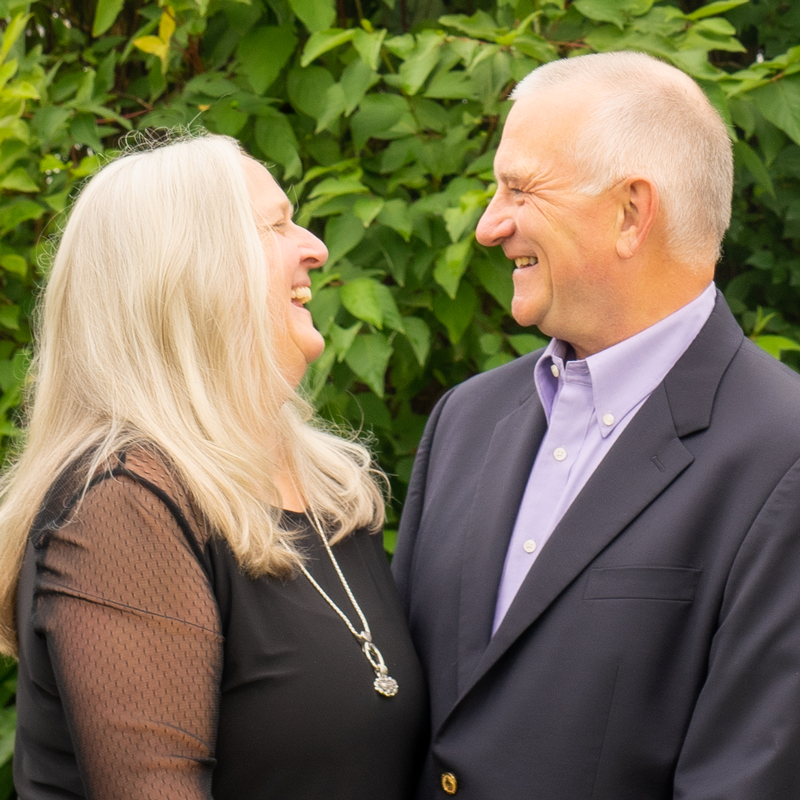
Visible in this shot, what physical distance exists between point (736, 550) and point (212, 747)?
93cm

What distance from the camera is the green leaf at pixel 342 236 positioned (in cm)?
247

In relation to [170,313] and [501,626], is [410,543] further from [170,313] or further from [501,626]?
[170,313]

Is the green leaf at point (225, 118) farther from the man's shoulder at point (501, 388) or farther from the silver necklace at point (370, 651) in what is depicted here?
the silver necklace at point (370, 651)

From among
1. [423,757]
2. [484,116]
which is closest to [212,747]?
[423,757]

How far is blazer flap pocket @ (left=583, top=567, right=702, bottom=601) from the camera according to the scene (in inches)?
65.4

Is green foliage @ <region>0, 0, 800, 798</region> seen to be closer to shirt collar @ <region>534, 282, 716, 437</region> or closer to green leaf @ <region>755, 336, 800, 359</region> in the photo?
green leaf @ <region>755, 336, 800, 359</region>

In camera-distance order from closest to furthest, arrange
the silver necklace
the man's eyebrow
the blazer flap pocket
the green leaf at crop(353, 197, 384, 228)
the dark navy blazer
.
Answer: the dark navy blazer → the blazer flap pocket → the silver necklace → the man's eyebrow → the green leaf at crop(353, 197, 384, 228)

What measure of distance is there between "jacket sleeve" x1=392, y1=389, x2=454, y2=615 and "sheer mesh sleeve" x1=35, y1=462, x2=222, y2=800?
2.69ft

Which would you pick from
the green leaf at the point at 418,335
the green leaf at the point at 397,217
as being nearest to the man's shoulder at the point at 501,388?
the green leaf at the point at 418,335

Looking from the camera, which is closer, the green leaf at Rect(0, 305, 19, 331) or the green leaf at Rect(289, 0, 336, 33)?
the green leaf at Rect(289, 0, 336, 33)

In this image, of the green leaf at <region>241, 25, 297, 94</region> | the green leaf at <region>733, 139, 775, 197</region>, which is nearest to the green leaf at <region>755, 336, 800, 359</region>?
the green leaf at <region>733, 139, 775, 197</region>

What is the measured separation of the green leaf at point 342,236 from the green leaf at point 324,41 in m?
0.40

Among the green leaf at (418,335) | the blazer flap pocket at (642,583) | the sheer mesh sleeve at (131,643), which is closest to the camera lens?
the sheer mesh sleeve at (131,643)

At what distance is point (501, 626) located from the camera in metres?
1.81
